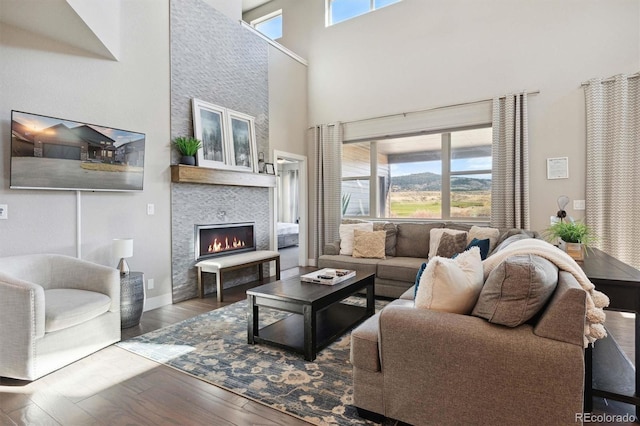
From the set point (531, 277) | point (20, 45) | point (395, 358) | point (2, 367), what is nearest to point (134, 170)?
point (20, 45)

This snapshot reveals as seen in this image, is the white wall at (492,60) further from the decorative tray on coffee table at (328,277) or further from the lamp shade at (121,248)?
the lamp shade at (121,248)

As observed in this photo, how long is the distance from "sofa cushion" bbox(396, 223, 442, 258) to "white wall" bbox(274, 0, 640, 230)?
1509 mm

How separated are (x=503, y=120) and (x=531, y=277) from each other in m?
3.96

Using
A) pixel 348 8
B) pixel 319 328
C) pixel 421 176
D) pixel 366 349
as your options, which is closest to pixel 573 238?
pixel 366 349

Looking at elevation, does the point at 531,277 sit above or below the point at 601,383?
above

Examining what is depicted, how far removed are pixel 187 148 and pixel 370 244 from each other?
2745 mm

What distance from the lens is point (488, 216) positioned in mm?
4969

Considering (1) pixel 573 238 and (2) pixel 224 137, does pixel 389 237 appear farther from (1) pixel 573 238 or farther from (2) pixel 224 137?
(2) pixel 224 137

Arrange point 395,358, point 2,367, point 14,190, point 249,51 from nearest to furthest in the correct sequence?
1. point 395,358
2. point 2,367
3. point 14,190
4. point 249,51

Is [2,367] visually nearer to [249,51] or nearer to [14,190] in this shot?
[14,190]

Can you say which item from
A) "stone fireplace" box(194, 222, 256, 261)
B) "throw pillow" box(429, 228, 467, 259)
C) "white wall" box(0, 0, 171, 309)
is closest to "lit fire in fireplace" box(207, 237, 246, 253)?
"stone fireplace" box(194, 222, 256, 261)

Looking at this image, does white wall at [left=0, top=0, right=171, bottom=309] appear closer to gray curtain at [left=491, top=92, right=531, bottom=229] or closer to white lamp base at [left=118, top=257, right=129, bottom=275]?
white lamp base at [left=118, top=257, right=129, bottom=275]

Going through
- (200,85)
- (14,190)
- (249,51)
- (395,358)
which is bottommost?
(395,358)

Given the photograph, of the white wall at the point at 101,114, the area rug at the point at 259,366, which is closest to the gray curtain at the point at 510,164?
the area rug at the point at 259,366
